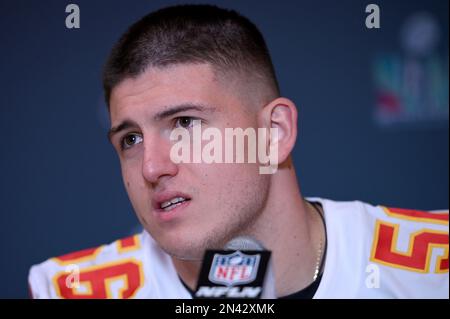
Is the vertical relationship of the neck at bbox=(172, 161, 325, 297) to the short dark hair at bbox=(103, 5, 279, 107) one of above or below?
below

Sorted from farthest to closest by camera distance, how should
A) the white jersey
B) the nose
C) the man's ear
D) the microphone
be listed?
the white jersey
the man's ear
the nose
the microphone

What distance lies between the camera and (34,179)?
142 cm

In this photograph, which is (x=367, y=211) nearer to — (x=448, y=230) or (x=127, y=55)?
(x=448, y=230)

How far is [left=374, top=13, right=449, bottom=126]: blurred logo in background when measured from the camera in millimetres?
1502

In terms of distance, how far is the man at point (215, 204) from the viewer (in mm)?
1240

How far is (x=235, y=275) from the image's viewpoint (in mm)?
805

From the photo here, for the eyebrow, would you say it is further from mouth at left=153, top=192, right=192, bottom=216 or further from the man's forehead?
mouth at left=153, top=192, right=192, bottom=216

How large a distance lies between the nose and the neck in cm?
26

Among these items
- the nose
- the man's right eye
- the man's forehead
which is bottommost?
the nose

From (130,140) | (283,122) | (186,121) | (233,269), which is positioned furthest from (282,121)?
(233,269)

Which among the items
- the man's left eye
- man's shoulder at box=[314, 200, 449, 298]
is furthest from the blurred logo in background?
the man's left eye

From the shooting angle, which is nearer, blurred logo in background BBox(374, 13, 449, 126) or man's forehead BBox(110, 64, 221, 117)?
→ man's forehead BBox(110, 64, 221, 117)
